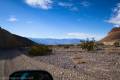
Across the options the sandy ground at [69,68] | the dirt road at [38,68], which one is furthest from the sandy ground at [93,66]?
the dirt road at [38,68]

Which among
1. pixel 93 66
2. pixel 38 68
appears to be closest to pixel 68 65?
pixel 93 66

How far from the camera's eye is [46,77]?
12.2 feet

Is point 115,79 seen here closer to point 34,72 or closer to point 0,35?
point 34,72

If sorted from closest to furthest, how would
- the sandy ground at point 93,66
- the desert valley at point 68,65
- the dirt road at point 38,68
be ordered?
1. the dirt road at point 38,68
2. the desert valley at point 68,65
3. the sandy ground at point 93,66

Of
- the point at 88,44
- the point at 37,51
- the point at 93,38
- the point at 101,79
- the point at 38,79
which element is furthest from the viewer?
the point at 93,38

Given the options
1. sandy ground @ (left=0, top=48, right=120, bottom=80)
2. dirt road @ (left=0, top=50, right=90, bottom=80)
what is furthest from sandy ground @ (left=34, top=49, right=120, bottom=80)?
dirt road @ (left=0, top=50, right=90, bottom=80)

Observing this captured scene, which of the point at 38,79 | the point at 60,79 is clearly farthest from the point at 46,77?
the point at 60,79

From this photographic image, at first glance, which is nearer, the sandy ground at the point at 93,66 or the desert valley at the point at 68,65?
the desert valley at the point at 68,65

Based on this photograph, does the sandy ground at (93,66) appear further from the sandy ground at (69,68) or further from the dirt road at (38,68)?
the dirt road at (38,68)

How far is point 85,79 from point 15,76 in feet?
39.1

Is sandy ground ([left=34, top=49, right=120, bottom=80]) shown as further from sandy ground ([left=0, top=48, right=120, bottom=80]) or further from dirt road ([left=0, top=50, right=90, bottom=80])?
dirt road ([left=0, top=50, right=90, bottom=80])

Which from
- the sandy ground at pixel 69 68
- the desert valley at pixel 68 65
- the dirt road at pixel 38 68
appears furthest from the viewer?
the desert valley at pixel 68 65

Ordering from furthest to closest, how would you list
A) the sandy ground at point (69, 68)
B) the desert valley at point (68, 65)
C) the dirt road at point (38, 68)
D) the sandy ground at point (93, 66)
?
the sandy ground at point (93, 66) < the desert valley at point (68, 65) < the sandy ground at point (69, 68) < the dirt road at point (38, 68)

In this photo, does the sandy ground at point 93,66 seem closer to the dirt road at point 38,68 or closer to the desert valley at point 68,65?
the desert valley at point 68,65
